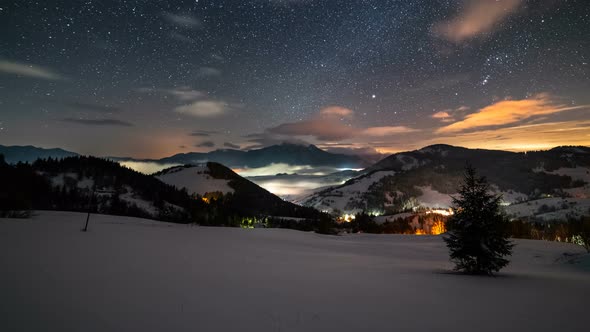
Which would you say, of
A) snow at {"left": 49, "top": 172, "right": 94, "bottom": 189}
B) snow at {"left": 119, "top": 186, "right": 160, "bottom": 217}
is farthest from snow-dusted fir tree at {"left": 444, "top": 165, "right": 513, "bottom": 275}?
snow at {"left": 49, "top": 172, "right": 94, "bottom": 189}

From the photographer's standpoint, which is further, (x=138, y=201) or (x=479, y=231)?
(x=138, y=201)

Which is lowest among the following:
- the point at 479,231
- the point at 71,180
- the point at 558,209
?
the point at 479,231

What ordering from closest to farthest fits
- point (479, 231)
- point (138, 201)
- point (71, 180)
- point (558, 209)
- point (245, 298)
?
point (245, 298), point (479, 231), point (71, 180), point (138, 201), point (558, 209)

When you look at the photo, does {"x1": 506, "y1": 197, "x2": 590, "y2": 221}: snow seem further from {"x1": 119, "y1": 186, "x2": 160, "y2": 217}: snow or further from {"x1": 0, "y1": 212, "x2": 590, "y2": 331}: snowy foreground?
{"x1": 119, "y1": 186, "x2": 160, "y2": 217}: snow

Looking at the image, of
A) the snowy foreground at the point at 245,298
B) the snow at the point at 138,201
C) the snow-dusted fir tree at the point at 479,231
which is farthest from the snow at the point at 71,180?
the snow-dusted fir tree at the point at 479,231

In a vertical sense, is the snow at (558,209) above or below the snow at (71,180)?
above

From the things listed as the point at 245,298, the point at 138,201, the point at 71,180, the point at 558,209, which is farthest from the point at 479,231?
the point at 558,209

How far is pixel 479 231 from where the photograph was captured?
14.3 meters

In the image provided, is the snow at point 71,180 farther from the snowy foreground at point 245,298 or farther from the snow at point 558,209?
the snow at point 558,209

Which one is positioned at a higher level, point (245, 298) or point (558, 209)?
point (558, 209)

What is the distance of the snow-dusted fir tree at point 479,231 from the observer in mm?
13953

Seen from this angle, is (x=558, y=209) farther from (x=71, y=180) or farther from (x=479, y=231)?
(x=71, y=180)

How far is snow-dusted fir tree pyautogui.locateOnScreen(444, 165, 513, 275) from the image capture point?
14.0m

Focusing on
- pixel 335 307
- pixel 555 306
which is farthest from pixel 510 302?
pixel 335 307
